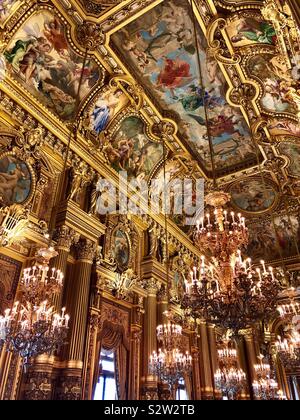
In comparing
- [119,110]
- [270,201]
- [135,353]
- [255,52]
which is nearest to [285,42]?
[255,52]

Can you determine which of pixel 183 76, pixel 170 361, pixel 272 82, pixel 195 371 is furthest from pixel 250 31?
pixel 195 371

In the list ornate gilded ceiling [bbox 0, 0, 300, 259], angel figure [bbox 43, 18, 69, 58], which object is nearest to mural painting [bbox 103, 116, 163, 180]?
ornate gilded ceiling [bbox 0, 0, 300, 259]

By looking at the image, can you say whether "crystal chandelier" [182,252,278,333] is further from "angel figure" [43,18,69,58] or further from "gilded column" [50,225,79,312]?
"angel figure" [43,18,69,58]

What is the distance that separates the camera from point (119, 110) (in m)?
10.2

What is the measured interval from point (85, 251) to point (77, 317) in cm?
170

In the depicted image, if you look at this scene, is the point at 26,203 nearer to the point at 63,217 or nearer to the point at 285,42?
the point at 63,217

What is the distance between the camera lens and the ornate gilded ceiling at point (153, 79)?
24.7 ft

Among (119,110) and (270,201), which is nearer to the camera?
(119,110)

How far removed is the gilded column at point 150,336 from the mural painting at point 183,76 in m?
5.58

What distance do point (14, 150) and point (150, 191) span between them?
5.90 meters

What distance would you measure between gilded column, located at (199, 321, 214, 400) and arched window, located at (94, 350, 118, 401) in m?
4.86

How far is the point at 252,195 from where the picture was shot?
15078 millimetres

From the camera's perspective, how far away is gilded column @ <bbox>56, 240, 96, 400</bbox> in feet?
22.4

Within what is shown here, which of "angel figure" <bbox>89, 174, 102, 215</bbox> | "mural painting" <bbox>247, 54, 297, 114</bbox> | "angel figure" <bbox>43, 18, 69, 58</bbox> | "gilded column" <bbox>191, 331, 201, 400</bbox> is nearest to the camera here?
"angel figure" <bbox>43, 18, 69, 58</bbox>
